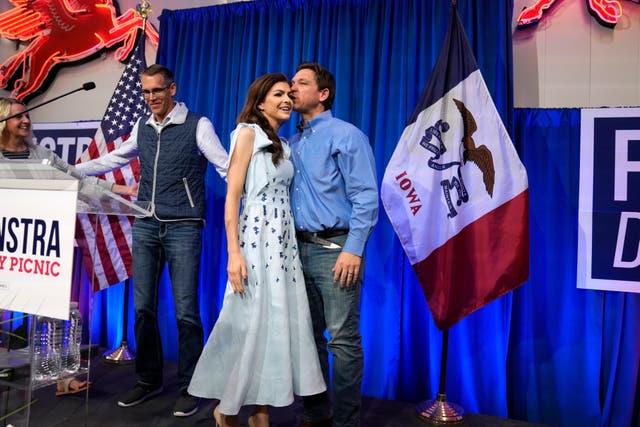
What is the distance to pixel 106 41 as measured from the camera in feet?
13.3

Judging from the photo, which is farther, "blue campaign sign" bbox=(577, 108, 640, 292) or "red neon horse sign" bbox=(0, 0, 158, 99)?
"red neon horse sign" bbox=(0, 0, 158, 99)

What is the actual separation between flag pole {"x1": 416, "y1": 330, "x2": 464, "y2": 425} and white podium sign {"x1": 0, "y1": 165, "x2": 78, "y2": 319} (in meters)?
1.81

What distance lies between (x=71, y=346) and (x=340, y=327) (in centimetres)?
98

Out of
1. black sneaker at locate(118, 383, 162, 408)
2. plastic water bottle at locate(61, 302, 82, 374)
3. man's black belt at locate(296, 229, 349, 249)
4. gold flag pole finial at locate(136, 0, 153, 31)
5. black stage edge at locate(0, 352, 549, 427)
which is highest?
gold flag pole finial at locate(136, 0, 153, 31)

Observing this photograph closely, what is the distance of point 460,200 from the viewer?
8.20 feet

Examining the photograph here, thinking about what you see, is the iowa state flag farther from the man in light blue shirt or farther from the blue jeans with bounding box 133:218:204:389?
the blue jeans with bounding box 133:218:204:389

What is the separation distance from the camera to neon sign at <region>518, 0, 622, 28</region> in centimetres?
280

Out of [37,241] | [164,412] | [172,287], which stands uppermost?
[37,241]

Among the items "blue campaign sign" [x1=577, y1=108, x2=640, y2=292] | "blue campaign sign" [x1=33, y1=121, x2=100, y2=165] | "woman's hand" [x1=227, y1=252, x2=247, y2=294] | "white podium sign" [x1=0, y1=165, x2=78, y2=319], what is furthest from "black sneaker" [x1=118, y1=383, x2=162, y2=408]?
"blue campaign sign" [x1=577, y1=108, x2=640, y2=292]

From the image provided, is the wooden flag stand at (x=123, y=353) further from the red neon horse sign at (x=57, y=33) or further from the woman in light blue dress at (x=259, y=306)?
the red neon horse sign at (x=57, y=33)

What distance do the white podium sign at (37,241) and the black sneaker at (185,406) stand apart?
1139mm

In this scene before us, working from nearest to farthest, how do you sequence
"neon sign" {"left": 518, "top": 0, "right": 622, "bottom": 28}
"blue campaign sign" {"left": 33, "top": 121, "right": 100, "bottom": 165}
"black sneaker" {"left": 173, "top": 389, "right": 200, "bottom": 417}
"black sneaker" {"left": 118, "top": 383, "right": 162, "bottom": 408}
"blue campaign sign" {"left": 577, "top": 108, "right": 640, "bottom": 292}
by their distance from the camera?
"black sneaker" {"left": 173, "top": 389, "right": 200, "bottom": 417}, "black sneaker" {"left": 118, "top": 383, "right": 162, "bottom": 408}, "blue campaign sign" {"left": 577, "top": 108, "right": 640, "bottom": 292}, "neon sign" {"left": 518, "top": 0, "right": 622, "bottom": 28}, "blue campaign sign" {"left": 33, "top": 121, "right": 100, "bottom": 165}

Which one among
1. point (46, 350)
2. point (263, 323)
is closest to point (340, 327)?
point (263, 323)

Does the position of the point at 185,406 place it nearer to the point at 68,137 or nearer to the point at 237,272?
the point at 237,272
